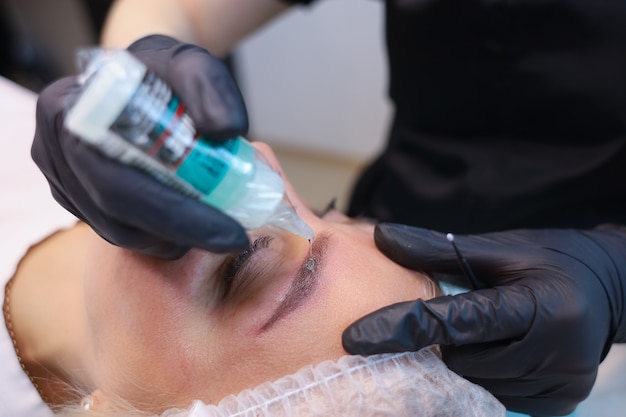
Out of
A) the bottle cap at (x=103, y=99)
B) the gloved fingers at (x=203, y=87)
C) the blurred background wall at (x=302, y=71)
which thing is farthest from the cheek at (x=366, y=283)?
the blurred background wall at (x=302, y=71)

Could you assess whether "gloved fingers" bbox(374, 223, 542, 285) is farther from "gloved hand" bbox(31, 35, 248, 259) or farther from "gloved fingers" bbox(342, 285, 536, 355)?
"gloved hand" bbox(31, 35, 248, 259)

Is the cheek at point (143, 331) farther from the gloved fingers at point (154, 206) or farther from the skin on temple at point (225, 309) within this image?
the gloved fingers at point (154, 206)

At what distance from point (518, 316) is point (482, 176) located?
0.51 meters

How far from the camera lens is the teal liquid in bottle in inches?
21.1

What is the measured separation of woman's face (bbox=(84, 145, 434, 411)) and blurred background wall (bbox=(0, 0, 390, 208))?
1667 millimetres

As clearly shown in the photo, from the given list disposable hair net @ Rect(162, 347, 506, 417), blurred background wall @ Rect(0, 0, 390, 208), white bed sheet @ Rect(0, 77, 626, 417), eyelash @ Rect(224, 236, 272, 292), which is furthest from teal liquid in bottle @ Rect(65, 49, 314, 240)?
blurred background wall @ Rect(0, 0, 390, 208)

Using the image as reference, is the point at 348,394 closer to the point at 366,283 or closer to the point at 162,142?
the point at 366,283

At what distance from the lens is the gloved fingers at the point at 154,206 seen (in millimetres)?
614

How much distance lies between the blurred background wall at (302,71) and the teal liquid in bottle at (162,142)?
1822 mm

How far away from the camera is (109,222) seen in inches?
27.6

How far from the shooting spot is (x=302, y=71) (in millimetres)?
2697

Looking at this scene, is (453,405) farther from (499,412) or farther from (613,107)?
(613,107)

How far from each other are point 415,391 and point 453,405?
71 mm

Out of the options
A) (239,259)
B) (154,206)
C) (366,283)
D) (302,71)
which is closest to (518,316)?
(366,283)
